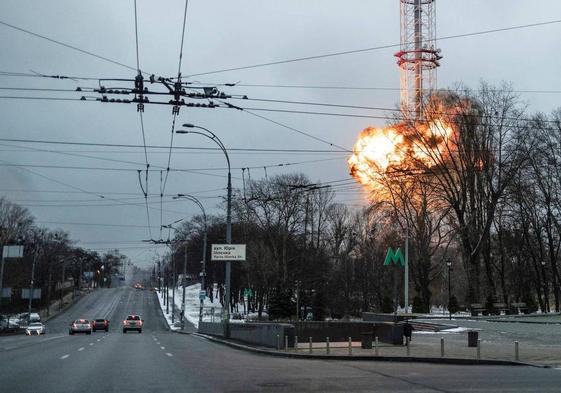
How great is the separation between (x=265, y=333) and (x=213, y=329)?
1703 centimetres

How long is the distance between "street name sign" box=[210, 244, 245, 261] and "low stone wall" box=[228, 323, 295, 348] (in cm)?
370

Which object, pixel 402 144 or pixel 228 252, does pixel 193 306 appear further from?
pixel 228 252

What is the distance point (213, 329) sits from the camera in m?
45.0

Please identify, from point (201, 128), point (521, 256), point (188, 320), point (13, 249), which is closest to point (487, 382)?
point (201, 128)

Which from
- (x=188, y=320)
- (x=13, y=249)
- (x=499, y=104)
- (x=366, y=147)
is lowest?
(x=188, y=320)

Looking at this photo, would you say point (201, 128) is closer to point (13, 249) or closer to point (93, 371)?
point (93, 371)

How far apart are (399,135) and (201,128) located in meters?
28.9

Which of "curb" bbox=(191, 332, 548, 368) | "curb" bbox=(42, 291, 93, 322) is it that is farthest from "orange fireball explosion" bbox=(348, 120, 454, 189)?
"curb" bbox=(42, 291, 93, 322)

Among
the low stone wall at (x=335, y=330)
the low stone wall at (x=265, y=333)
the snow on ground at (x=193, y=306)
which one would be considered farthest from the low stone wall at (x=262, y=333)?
the snow on ground at (x=193, y=306)

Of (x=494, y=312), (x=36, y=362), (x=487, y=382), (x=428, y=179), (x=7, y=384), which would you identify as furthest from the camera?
(x=428, y=179)

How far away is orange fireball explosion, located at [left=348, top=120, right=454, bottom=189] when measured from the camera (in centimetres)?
5444

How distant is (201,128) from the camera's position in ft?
98.6

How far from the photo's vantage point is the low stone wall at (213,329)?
1609 inches

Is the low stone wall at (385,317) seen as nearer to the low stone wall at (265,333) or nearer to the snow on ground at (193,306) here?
the low stone wall at (265,333)
